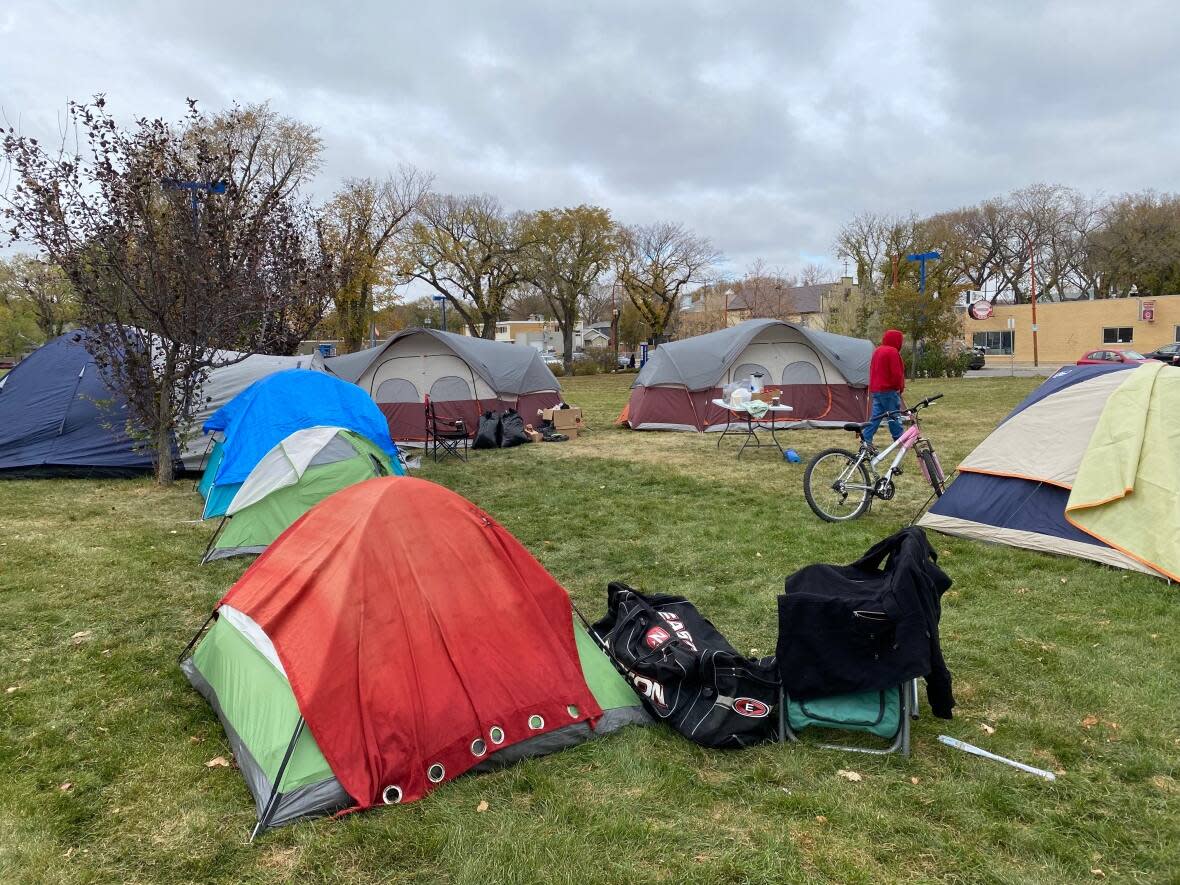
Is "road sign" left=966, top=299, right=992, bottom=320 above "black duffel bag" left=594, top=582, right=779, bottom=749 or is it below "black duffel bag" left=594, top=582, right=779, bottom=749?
above

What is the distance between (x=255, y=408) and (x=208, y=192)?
3.37m

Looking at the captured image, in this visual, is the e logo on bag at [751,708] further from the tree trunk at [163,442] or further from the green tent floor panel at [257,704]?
the tree trunk at [163,442]

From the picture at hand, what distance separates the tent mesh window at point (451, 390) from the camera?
13.9 meters

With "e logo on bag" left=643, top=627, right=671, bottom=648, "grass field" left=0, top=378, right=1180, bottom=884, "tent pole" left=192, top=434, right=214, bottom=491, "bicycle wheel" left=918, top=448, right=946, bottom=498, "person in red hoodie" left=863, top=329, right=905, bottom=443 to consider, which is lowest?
"grass field" left=0, top=378, right=1180, bottom=884

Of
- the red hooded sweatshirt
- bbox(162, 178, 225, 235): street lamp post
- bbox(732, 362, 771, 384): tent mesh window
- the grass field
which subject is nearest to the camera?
the grass field

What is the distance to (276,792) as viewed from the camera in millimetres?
2771

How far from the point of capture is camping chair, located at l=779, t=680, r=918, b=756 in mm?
3156

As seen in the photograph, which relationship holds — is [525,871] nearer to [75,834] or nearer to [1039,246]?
[75,834]

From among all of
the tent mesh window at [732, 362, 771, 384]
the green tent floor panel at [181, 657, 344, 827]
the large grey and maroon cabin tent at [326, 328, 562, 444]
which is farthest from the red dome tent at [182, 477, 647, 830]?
the tent mesh window at [732, 362, 771, 384]

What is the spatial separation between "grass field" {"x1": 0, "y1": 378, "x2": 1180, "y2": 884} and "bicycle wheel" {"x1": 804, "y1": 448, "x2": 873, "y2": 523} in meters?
1.56

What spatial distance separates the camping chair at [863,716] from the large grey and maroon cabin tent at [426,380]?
11070 millimetres

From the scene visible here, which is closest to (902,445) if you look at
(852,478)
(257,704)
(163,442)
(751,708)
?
(852,478)

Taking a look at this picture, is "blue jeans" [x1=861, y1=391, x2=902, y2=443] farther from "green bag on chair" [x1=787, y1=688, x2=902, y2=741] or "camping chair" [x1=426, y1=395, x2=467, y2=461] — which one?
"camping chair" [x1=426, y1=395, x2=467, y2=461]

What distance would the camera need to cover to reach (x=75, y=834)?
2.72 m
